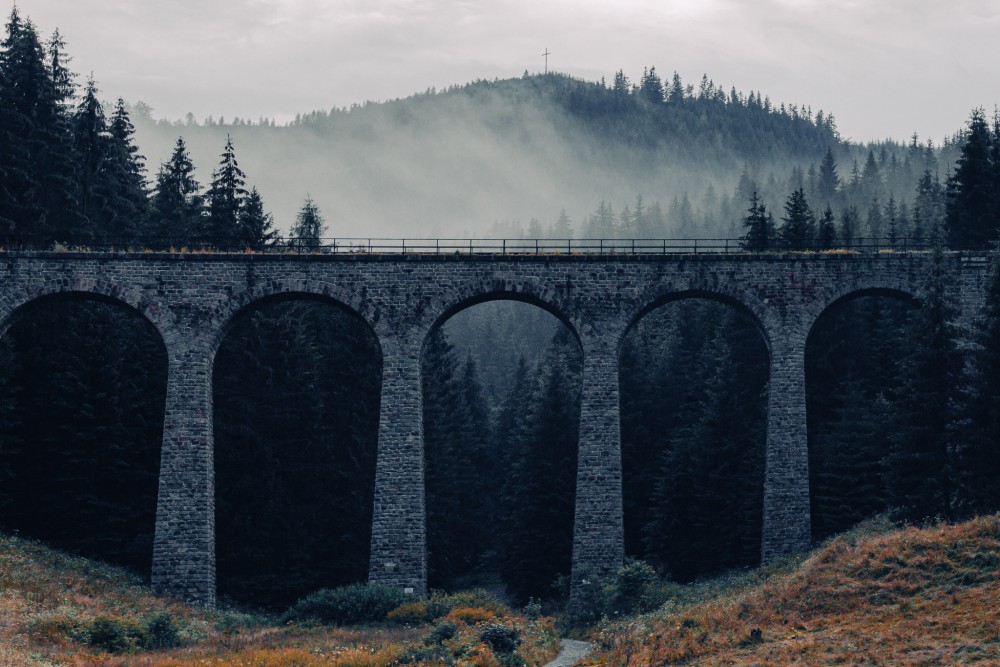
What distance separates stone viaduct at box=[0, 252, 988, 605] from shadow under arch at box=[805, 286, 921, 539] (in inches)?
86.0

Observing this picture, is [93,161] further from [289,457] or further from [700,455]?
[700,455]

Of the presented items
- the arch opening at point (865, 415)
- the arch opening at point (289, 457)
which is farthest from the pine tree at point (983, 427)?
the arch opening at point (289, 457)

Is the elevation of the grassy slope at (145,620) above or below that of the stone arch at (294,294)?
below

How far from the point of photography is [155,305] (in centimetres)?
4369

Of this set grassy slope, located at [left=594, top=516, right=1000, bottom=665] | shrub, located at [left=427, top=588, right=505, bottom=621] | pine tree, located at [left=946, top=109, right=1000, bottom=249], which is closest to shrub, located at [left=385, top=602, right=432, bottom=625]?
shrub, located at [left=427, top=588, right=505, bottom=621]

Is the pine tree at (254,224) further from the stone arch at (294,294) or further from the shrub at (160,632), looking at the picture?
the shrub at (160,632)

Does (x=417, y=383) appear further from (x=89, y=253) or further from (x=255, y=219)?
(x=255, y=219)

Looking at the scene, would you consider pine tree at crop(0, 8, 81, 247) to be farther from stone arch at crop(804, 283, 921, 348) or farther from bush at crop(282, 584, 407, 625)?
stone arch at crop(804, 283, 921, 348)

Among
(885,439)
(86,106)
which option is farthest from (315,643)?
(86,106)

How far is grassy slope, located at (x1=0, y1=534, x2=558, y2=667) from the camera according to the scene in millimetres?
27453

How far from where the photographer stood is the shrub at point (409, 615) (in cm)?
3791

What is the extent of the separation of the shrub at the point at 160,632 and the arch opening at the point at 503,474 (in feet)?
56.1

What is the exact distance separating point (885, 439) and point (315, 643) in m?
27.9

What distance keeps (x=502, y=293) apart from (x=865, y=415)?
19.0m
